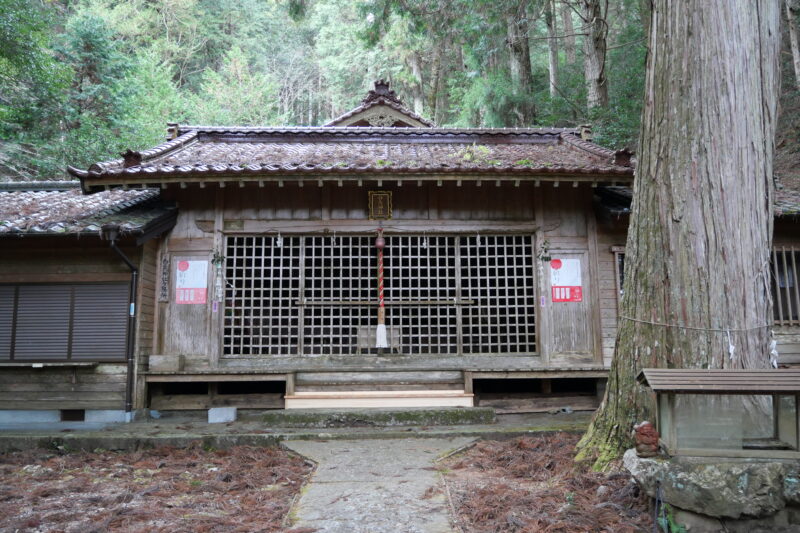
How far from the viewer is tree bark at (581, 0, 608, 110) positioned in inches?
578

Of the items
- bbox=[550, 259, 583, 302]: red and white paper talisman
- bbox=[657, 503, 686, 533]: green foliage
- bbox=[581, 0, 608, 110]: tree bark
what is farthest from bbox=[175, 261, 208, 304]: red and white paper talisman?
bbox=[581, 0, 608, 110]: tree bark

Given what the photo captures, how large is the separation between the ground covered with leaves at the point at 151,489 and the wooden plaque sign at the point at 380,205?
13.5ft

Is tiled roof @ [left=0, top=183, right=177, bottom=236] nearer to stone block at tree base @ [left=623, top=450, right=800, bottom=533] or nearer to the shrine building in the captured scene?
the shrine building

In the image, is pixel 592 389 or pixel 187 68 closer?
pixel 592 389

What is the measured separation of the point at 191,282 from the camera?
8547mm

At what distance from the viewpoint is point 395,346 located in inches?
374

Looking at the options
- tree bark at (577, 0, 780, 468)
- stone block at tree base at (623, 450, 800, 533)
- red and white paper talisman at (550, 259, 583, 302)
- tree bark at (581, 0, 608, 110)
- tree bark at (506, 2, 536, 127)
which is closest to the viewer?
stone block at tree base at (623, 450, 800, 533)

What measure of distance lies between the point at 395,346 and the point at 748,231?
613 cm

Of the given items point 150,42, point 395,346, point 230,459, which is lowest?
point 230,459

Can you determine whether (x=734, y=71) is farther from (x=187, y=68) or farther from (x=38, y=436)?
(x=187, y=68)

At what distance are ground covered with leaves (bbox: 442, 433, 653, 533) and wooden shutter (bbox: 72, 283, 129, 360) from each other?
552 cm

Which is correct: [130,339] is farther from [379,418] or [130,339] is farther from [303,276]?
[379,418]

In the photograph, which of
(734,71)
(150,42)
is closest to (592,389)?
(734,71)

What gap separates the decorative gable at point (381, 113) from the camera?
42.4 ft
